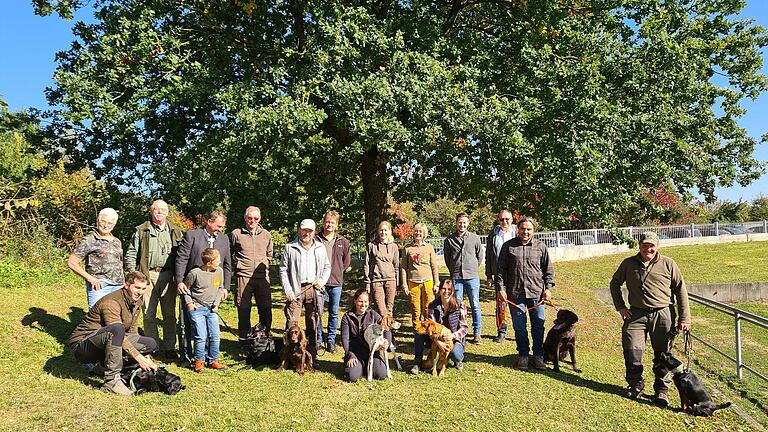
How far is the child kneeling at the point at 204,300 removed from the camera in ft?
20.0

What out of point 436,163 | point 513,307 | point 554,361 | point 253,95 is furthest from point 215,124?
point 554,361

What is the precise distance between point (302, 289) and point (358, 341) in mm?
1002

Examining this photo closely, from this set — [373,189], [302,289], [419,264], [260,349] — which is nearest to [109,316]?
[260,349]

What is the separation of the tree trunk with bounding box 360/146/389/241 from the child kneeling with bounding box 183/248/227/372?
6204 mm

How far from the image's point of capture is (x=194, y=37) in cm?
1038

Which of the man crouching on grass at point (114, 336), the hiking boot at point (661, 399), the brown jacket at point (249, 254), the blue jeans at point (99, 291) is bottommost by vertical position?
the hiking boot at point (661, 399)

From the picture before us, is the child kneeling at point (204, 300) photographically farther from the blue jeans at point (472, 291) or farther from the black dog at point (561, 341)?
the black dog at point (561, 341)

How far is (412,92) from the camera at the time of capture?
9.13 meters

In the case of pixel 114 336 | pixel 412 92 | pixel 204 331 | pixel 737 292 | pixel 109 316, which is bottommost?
pixel 737 292

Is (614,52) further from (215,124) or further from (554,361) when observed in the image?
(215,124)

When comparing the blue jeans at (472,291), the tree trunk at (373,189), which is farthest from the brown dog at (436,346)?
the tree trunk at (373,189)

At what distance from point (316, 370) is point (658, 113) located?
25.5 feet

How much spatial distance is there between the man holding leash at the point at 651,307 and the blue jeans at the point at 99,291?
5627 mm

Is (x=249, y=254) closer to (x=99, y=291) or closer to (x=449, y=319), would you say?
(x=99, y=291)
